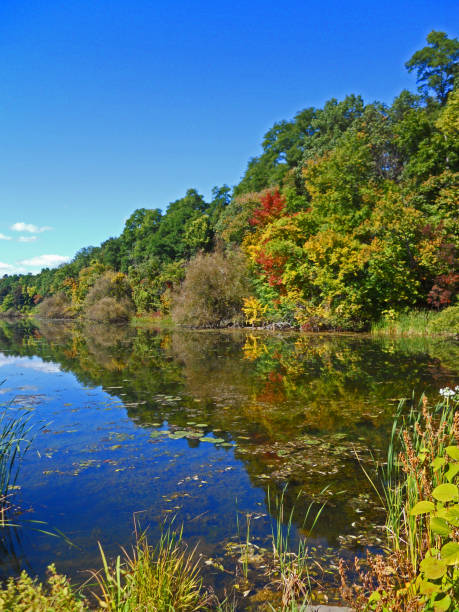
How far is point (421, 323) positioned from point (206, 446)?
1565cm

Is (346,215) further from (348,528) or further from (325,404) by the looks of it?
(348,528)

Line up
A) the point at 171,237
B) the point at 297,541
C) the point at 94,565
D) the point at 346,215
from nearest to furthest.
Answer: 1. the point at 94,565
2. the point at 297,541
3. the point at 346,215
4. the point at 171,237

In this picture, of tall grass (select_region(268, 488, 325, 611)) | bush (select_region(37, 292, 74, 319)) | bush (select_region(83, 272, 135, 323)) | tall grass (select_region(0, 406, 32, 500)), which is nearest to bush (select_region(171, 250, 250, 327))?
bush (select_region(83, 272, 135, 323))

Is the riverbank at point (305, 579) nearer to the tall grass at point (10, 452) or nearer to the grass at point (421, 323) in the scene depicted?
the tall grass at point (10, 452)

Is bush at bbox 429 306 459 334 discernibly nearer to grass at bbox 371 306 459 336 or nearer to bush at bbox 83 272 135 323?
grass at bbox 371 306 459 336

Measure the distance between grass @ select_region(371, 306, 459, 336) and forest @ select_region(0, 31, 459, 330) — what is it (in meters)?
0.51

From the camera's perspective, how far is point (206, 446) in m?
5.91

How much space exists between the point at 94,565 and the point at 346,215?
21510 mm

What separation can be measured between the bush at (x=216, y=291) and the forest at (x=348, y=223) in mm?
81

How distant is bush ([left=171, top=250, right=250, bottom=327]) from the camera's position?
28.3 m

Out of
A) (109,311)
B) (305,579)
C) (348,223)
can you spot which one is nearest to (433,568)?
(305,579)

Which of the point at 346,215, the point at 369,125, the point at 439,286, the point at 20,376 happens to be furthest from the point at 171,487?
the point at 369,125

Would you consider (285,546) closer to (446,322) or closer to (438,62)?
(446,322)

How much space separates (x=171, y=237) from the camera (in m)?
51.0
